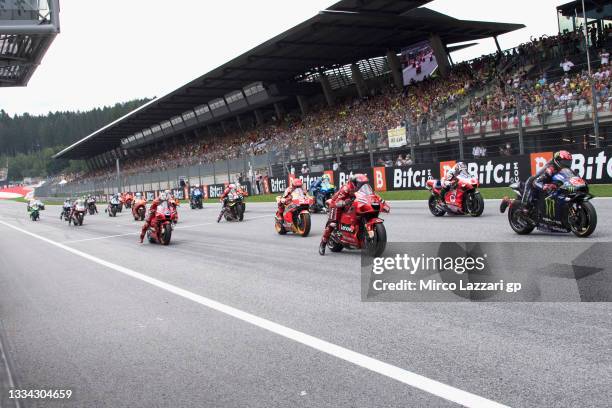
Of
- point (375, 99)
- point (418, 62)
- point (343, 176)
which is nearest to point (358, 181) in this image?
point (343, 176)

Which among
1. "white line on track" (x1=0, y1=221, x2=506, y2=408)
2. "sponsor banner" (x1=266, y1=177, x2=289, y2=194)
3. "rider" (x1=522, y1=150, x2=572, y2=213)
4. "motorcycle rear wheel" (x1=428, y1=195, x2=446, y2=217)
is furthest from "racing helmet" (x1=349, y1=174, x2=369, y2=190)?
"sponsor banner" (x1=266, y1=177, x2=289, y2=194)

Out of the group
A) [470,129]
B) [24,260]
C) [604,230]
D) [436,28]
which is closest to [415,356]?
[604,230]

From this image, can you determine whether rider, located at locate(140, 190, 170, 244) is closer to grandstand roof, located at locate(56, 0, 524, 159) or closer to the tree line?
grandstand roof, located at locate(56, 0, 524, 159)

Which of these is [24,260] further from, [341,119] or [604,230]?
[341,119]

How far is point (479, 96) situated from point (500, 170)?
26.3 ft

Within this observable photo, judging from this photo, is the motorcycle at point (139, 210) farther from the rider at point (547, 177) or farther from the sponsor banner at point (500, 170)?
the rider at point (547, 177)

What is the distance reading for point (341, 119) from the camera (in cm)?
3991

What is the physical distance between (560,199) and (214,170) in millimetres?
33317

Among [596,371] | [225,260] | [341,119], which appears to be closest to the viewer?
[596,371]

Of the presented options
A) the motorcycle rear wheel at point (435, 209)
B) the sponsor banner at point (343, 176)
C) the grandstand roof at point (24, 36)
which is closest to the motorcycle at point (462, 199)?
the motorcycle rear wheel at point (435, 209)

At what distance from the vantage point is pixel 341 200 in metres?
9.46

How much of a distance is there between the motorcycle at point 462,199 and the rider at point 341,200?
5316 millimetres

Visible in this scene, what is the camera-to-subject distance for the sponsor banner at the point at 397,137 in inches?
1014

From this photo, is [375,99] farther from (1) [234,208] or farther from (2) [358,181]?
(2) [358,181]
